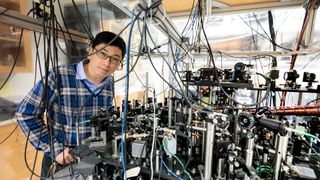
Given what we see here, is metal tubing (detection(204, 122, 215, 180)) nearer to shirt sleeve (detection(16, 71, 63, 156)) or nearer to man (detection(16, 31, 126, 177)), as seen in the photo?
man (detection(16, 31, 126, 177))

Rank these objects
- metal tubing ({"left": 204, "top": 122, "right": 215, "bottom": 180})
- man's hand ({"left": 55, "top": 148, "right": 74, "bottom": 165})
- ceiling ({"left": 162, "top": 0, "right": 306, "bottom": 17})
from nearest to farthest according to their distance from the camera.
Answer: metal tubing ({"left": 204, "top": 122, "right": 215, "bottom": 180})
man's hand ({"left": 55, "top": 148, "right": 74, "bottom": 165})
ceiling ({"left": 162, "top": 0, "right": 306, "bottom": 17})

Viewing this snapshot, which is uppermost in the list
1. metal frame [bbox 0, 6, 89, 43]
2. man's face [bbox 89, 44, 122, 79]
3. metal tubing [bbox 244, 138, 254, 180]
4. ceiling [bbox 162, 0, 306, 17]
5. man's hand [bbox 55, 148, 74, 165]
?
ceiling [bbox 162, 0, 306, 17]

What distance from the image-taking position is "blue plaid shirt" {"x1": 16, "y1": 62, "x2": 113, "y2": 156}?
46.1 inches

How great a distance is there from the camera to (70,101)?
4.28ft

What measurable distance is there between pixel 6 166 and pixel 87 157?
1.49 meters

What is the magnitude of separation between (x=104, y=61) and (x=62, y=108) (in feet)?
1.57

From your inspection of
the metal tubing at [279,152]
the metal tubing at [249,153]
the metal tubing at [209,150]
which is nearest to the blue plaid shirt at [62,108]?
the metal tubing at [209,150]

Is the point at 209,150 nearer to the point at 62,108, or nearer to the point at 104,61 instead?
the point at 104,61

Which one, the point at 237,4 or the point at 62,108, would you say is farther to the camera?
the point at 237,4

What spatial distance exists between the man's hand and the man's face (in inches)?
23.3

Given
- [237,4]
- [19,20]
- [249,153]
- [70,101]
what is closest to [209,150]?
[249,153]

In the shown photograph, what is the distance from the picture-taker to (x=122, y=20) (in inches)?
101

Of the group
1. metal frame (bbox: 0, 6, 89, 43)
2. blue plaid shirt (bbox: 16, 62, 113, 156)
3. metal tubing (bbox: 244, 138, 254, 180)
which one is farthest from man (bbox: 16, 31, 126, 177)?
metal tubing (bbox: 244, 138, 254, 180)

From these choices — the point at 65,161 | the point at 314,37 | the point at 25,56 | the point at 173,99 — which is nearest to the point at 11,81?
the point at 25,56
